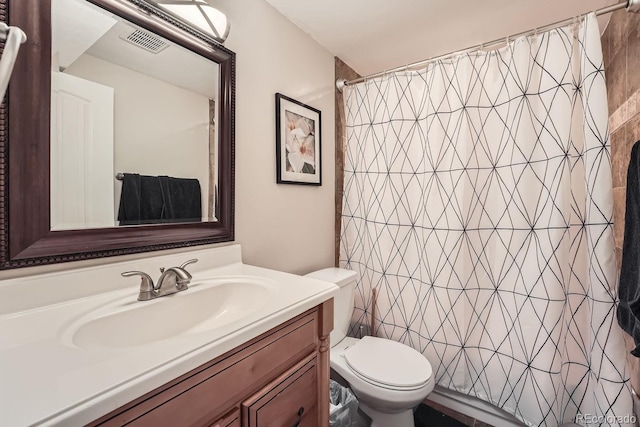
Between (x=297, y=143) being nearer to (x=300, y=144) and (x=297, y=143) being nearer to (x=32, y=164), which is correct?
(x=300, y=144)

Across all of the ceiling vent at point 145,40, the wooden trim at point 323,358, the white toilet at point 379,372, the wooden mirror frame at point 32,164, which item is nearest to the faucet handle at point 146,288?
the wooden mirror frame at point 32,164

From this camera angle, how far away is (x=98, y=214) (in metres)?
0.92

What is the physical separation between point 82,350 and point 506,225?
5.50 feet

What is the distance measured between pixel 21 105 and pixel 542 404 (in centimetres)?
229

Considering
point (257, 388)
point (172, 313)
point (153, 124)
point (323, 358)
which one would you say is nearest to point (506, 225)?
point (323, 358)

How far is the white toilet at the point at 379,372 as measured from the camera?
Answer: 4.14ft

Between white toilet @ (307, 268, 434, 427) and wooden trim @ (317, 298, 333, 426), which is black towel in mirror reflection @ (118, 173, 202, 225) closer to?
wooden trim @ (317, 298, 333, 426)

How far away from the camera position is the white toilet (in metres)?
1.26

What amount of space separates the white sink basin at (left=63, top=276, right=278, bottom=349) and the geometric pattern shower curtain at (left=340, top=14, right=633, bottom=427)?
1.02 m

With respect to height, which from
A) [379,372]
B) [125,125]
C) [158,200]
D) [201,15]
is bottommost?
[379,372]

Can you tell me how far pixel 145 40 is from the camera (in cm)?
103

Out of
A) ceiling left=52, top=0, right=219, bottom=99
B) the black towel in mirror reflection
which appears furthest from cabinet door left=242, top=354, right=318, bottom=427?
ceiling left=52, top=0, right=219, bottom=99

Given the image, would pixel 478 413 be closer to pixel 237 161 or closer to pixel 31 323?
pixel 237 161

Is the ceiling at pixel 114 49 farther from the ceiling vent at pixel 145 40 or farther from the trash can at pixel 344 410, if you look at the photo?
the trash can at pixel 344 410
